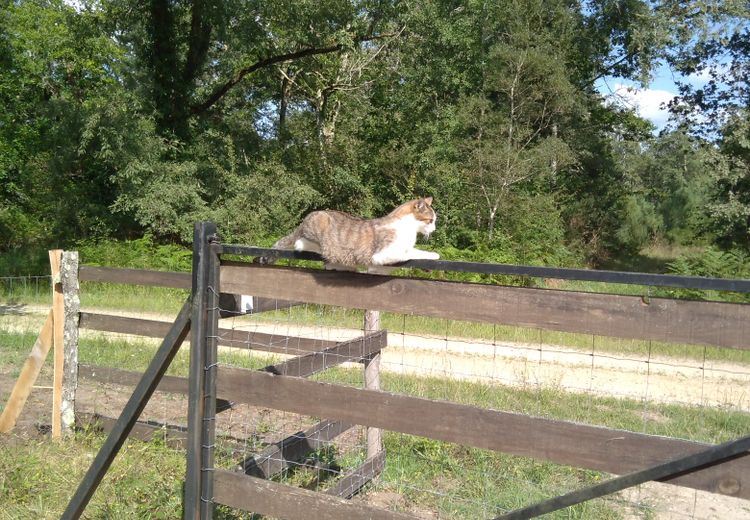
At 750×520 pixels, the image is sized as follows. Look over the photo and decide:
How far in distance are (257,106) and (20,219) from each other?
1072 centimetres

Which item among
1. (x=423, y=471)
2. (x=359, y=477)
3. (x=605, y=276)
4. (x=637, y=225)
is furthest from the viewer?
(x=637, y=225)

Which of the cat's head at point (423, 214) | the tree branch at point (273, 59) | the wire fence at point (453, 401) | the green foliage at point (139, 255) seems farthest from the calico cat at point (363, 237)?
the tree branch at point (273, 59)

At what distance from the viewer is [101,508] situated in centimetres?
413

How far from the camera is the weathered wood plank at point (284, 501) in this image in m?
2.82

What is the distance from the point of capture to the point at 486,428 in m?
2.56

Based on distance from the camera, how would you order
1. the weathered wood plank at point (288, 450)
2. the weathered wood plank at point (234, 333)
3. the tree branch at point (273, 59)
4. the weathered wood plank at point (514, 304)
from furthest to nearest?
the tree branch at point (273, 59) → the weathered wood plank at point (234, 333) → the weathered wood plank at point (288, 450) → the weathered wood plank at point (514, 304)

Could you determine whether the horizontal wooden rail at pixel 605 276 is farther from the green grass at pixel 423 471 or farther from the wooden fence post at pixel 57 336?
the wooden fence post at pixel 57 336

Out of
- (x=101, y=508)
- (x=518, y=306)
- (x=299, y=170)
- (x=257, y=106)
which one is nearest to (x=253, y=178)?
(x=299, y=170)

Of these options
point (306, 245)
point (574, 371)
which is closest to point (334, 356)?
point (306, 245)

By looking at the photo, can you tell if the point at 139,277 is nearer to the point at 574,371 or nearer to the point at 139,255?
the point at 574,371

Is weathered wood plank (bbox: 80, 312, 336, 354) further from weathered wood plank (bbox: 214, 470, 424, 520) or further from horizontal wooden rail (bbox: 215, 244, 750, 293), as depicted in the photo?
horizontal wooden rail (bbox: 215, 244, 750, 293)

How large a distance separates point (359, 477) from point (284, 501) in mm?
1908

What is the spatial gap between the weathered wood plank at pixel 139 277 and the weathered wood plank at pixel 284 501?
2.62 meters

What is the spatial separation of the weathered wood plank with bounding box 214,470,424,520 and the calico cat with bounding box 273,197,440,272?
1415mm
